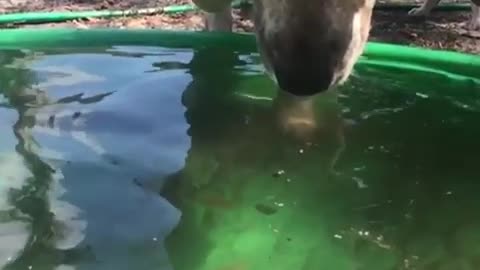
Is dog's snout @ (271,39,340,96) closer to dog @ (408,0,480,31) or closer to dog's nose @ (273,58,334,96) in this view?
dog's nose @ (273,58,334,96)

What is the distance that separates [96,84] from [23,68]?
244 millimetres

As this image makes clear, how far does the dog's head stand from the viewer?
5.06 ft

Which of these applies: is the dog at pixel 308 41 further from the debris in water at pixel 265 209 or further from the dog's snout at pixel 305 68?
the debris in water at pixel 265 209

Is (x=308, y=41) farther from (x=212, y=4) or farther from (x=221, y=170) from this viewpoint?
(x=212, y=4)

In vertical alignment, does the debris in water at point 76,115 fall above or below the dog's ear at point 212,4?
below

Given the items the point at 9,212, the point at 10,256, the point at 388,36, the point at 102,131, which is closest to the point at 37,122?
the point at 102,131

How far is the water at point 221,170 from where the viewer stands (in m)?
1.50

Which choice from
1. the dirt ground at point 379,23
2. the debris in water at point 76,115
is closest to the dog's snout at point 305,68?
the debris in water at point 76,115

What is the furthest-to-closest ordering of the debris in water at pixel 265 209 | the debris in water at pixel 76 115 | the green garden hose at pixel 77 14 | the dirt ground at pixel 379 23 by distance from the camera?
the dirt ground at pixel 379 23, the green garden hose at pixel 77 14, the debris in water at pixel 76 115, the debris in water at pixel 265 209

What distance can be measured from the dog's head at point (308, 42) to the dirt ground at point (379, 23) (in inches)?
76.3

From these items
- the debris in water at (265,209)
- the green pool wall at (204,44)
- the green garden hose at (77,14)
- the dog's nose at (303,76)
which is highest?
the dog's nose at (303,76)

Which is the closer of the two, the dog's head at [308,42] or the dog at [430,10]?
the dog's head at [308,42]

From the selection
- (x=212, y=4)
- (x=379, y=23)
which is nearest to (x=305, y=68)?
(x=212, y=4)

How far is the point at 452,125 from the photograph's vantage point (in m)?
2.11
